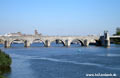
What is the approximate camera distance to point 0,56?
129 feet

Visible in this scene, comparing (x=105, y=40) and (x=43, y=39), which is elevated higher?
(x=43, y=39)

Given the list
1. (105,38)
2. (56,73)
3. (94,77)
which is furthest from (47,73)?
(105,38)

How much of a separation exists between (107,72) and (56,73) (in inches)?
266

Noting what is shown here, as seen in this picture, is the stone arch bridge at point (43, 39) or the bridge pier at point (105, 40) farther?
the bridge pier at point (105, 40)

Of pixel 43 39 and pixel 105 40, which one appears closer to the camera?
pixel 43 39

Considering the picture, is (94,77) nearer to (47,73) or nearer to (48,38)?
(47,73)

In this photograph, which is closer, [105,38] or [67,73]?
[67,73]

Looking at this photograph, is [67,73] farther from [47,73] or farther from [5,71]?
[5,71]

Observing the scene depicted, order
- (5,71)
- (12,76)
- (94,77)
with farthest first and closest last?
(5,71) < (12,76) < (94,77)

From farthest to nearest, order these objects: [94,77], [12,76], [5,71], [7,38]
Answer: [7,38], [5,71], [12,76], [94,77]

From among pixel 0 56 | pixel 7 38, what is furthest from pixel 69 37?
pixel 0 56

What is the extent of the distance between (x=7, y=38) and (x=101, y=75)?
76.2m

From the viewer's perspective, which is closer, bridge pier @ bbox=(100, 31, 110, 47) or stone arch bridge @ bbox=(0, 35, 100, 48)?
stone arch bridge @ bbox=(0, 35, 100, 48)

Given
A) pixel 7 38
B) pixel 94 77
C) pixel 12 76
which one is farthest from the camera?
pixel 7 38
